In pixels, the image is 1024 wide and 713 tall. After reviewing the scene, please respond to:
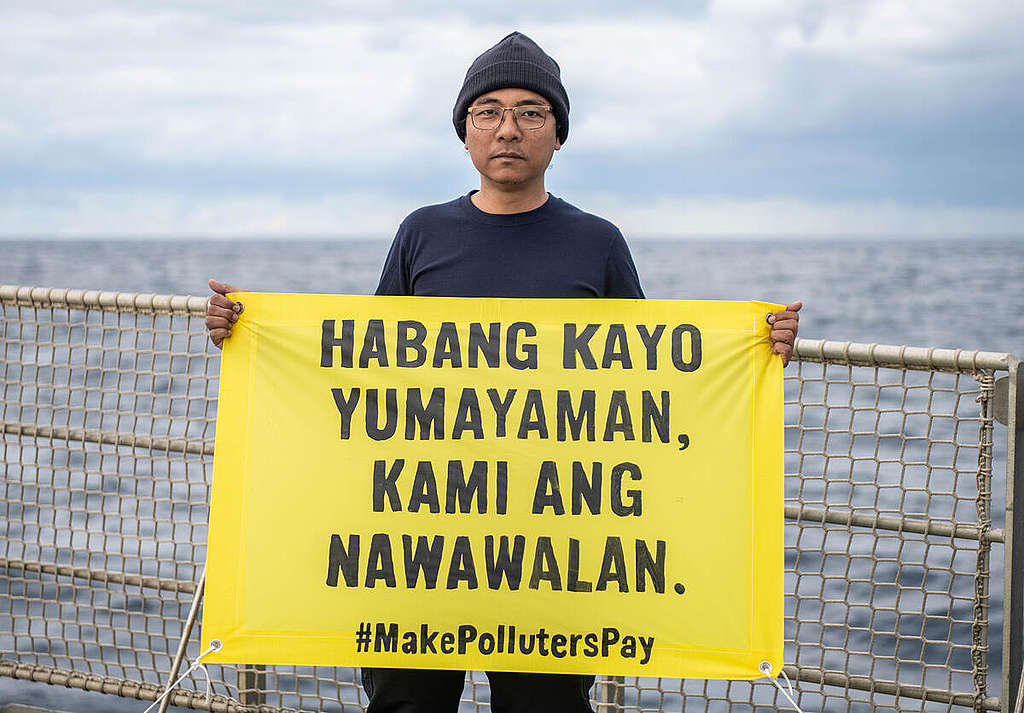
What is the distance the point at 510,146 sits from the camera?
2.78m

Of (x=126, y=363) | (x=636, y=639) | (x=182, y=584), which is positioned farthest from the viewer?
(x=126, y=363)

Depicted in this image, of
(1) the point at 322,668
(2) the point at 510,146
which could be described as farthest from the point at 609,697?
(1) the point at 322,668

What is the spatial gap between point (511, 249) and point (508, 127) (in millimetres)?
300

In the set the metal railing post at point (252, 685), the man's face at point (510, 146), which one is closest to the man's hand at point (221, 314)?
the man's face at point (510, 146)

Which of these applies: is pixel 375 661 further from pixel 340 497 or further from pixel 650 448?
pixel 650 448

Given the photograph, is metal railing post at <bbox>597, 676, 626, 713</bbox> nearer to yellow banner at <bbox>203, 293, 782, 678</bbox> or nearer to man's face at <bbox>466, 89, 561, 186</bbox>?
yellow banner at <bbox>203, 293, 782, 678</bbox>

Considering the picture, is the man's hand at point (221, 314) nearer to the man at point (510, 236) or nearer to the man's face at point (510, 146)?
the man at point (510, 236)

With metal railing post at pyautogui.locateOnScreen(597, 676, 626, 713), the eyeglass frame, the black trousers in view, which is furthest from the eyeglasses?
metal railing post at pyautogui.locateOnScreen(597, 676, 626, 713)

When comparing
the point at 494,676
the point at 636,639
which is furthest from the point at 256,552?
the point at 636,639

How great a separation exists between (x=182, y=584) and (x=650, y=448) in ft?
5.91

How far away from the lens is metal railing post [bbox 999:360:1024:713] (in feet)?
10.2

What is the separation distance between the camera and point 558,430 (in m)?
2.96

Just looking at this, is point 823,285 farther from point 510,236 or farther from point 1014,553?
point 510,236

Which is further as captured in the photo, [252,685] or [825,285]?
[825,285]
